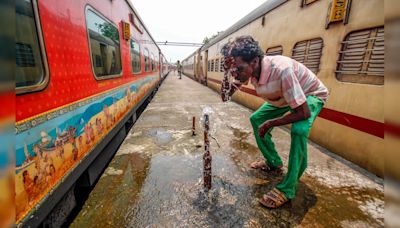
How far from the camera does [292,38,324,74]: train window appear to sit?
366 cm

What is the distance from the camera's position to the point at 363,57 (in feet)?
9.18

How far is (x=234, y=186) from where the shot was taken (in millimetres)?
2363

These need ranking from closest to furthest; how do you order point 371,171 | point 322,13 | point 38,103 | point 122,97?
point 38,103 < point 371,171 < point 322,13 < point 122,97

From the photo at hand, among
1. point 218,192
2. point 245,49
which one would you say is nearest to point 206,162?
point 218,192

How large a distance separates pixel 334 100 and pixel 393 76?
358 centimetres

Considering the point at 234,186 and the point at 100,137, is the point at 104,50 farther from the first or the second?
the point at 234,186

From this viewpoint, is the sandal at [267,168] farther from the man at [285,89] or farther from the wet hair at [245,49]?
the wet hair at [245,49]

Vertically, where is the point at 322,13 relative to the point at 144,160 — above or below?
above

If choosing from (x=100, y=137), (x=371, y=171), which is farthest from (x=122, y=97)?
(x=371, y=171)

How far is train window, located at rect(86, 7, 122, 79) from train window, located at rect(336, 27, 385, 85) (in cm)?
396

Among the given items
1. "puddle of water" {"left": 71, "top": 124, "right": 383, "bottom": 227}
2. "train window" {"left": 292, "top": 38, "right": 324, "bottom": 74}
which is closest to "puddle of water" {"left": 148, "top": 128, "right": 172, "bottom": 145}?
"puddle of water" {"left": 71, "top": 124, "right": 383, "bottom": 227}

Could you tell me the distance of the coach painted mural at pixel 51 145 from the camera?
1396mm

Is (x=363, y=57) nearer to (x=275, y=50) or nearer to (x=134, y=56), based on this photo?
(x=275, y=50)

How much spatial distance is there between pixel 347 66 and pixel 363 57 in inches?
11.0
